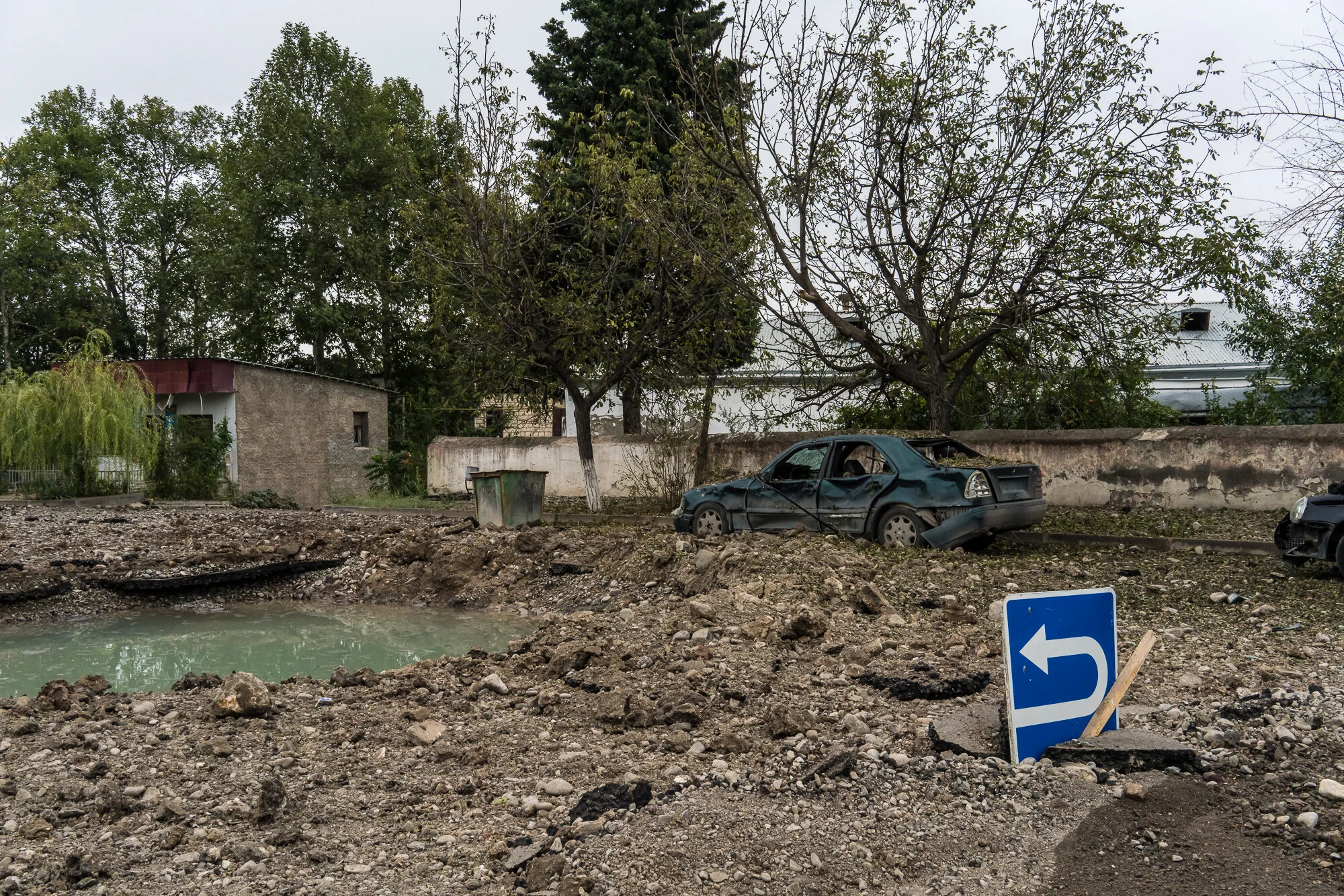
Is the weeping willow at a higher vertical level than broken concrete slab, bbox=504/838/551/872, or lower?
higher

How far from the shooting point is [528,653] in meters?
7.76

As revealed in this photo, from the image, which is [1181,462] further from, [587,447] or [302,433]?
[302,433]

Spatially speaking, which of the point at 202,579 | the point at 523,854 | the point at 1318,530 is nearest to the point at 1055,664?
the point at 523,854

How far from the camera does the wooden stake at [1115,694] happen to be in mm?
4633

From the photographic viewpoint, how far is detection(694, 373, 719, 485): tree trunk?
1952 cm

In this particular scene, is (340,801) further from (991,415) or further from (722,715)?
(991,415)

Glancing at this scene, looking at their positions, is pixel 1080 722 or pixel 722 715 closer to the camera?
pixel 1080 722

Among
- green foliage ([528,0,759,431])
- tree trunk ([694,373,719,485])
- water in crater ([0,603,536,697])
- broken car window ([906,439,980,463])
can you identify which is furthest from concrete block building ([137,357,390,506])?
broken car window ([906,439,980,463])

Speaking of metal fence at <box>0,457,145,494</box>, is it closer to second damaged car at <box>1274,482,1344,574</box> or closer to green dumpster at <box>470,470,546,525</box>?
green dumpster at <box>470,470,546,525</box>

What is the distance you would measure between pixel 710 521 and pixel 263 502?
13.9 meters

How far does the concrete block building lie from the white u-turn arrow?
2534 centimetres

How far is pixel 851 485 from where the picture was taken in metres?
12.4

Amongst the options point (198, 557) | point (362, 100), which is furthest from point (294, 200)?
point (198, 557)

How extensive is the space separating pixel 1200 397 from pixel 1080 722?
82.4 ft
